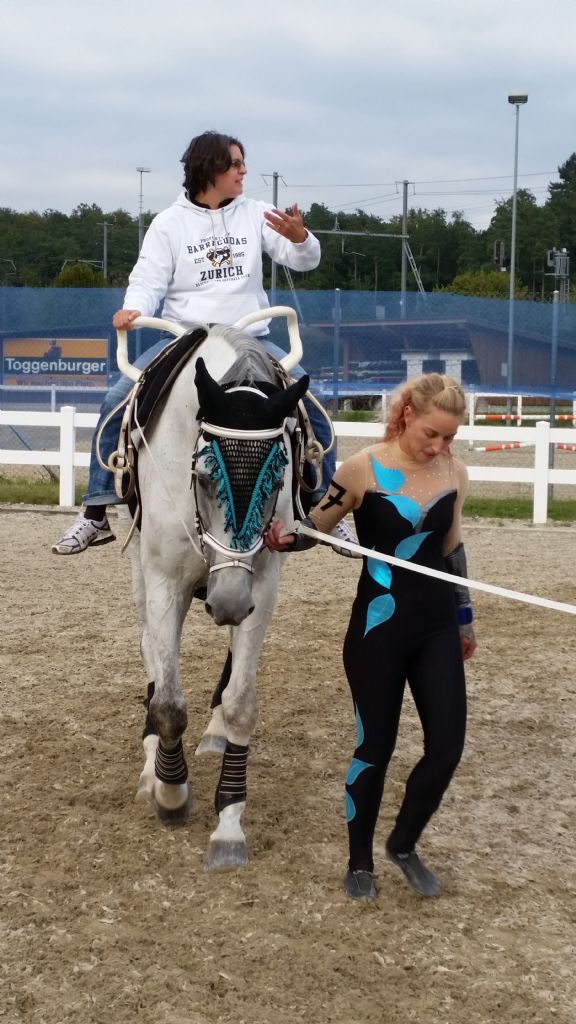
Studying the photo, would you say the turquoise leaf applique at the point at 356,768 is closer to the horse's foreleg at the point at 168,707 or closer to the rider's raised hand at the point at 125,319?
the horse's foreleg at the point at 168,707

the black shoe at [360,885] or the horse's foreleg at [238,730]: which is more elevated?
the horse's foreleg at [238,730]

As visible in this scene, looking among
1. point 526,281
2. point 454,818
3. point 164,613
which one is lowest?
point 454,818

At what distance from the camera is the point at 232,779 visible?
161 inches

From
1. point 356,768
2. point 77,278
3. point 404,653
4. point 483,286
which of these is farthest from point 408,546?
point 483,286

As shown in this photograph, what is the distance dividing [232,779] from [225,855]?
30 cm

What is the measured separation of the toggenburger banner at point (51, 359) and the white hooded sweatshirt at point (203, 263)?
12.0 metres

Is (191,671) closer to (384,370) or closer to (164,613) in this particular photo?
(164,613)

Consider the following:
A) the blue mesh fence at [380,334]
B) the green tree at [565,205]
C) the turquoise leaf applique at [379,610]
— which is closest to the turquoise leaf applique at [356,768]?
the turquoise leaf applique at [379,610]

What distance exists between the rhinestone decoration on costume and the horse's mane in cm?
24

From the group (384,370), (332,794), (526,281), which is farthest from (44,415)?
(526,281)

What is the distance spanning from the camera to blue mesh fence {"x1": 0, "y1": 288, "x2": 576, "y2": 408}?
1566 centimetres

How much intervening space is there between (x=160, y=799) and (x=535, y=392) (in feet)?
40.3

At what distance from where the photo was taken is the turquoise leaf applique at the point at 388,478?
3664 mm

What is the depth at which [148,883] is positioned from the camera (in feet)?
12.2
